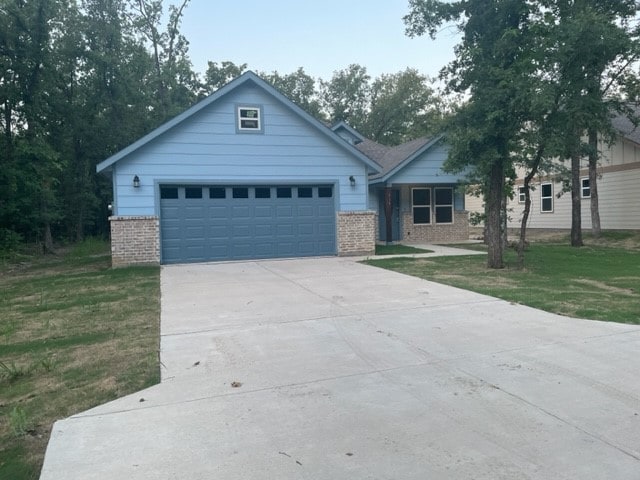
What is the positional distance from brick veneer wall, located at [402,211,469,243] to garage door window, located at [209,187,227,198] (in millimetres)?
8442

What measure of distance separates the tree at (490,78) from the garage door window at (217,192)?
6.45 meters

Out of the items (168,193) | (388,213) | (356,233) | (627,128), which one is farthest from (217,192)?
(627,128)

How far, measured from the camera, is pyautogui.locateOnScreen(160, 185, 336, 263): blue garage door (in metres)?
14.2

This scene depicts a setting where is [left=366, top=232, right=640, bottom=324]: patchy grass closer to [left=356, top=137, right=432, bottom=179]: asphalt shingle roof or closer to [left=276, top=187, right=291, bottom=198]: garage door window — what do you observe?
[left=276, top=187, right=291, bottom=198]: garage door window

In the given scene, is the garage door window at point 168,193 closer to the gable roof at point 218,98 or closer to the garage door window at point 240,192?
the gable roof at point 218,98

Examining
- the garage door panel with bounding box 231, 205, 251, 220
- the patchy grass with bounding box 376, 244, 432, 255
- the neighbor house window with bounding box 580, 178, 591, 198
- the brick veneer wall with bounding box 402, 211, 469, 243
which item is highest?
the neighbor house window with bounding box 580, 178, 591, 198

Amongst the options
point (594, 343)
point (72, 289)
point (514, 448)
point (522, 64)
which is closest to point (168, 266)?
point (72, 289)

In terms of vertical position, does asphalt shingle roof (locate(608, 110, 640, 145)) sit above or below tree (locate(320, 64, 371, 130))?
below

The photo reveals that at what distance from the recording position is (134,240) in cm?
1364

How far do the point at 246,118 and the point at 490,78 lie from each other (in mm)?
6961

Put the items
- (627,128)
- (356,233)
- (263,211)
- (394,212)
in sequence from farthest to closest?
1. (627,128)
2. (394,212)
3. (356,233)
4. (263,211)

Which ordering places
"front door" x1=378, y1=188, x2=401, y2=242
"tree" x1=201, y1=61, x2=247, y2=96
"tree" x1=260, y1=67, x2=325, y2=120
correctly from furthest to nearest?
"tree" x1=260, y1=67, x2=325, y2=120 → "tree" x1=201, y1=61, x2=247, y2=96 → "front door" x1=378, y1=188, x2=401, y2=242

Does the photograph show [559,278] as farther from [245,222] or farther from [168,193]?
[168,193]

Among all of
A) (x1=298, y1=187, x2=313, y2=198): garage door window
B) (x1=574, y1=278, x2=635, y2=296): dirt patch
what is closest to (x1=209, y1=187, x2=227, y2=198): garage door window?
(x1=298, y1=187, x2=313, y2=198): garage door window
